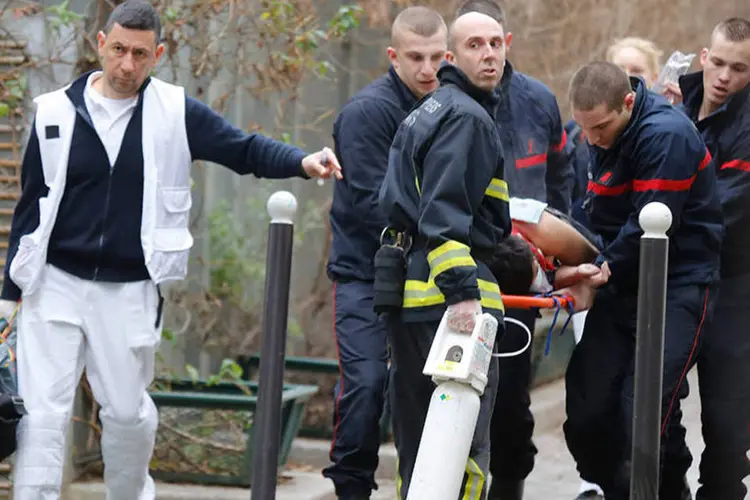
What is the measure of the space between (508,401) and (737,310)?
105 centimetres

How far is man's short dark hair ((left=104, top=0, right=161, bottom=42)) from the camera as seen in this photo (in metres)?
5.90

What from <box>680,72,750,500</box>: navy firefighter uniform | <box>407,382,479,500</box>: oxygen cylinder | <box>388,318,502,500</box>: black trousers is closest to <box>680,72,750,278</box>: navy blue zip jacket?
<box>680,72,750,500</box>: navy firefighter uniform

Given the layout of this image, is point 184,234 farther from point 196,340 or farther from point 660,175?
point 196,340

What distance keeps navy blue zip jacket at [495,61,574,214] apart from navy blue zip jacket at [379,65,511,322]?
43.1 inches

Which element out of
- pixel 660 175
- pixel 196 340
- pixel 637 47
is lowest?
pixel 196 340

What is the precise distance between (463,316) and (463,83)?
2.98 ft

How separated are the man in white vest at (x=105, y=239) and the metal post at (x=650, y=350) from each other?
1.33 metres

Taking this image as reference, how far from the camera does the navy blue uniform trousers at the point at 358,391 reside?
20.4 ft

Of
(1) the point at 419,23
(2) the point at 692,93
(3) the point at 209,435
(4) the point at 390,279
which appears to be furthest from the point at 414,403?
(3) the point at 209,435

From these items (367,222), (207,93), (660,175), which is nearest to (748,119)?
(660,175)

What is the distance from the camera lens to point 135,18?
591 centimetres

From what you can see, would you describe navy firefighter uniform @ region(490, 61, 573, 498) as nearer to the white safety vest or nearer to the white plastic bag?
the white plastic bag

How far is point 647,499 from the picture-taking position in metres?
5.47

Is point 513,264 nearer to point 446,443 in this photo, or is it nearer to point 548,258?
point 548,258
